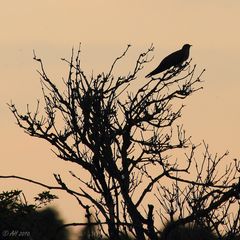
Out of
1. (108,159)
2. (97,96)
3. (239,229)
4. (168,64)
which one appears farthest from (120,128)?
(168,64)

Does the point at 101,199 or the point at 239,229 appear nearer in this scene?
the point at 239,229

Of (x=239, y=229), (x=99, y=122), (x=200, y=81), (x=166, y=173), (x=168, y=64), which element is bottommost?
(x=239, y=229)

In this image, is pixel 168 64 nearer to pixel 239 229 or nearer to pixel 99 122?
pixel 99 122

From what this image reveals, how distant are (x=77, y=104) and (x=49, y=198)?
6566mm

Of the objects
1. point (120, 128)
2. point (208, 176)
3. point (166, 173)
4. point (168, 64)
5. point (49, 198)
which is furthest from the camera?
point (168, 64)

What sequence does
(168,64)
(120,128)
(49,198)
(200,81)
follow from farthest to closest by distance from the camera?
(168,64)
(49,198)
(200,81)
(120,128)

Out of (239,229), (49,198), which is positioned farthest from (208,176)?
(49,198)

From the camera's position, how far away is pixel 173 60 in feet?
106

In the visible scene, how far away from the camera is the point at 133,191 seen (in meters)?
21.2

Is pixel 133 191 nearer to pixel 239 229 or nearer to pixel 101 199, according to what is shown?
pixel 101 199

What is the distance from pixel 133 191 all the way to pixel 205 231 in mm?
2390

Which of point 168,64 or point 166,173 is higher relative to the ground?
point 168,64

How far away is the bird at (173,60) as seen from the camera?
31.5 metres

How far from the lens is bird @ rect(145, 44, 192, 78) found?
1241 inches
